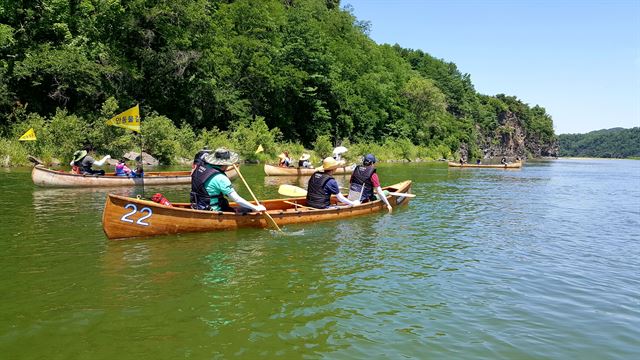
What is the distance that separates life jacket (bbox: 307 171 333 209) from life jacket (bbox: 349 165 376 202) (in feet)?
5.63

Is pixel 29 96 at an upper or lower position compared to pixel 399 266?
upper

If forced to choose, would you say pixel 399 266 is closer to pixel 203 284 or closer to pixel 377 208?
pixel 203 284

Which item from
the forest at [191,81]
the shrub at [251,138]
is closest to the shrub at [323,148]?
the forest at [191,81]

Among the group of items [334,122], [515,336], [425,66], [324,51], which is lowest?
[515,336]

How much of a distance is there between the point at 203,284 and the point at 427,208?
11.7 meters

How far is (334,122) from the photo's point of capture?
61594 millimetres

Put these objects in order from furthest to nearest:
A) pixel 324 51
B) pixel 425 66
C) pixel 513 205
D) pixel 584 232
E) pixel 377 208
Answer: pixel 425 66 → pixel 324 51 → pixel 513 205 → pixel 377 208 → pixel 584 232

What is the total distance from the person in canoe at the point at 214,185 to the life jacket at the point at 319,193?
2523 millimetres

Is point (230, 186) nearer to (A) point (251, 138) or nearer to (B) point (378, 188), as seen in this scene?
(B) point (378, 188)

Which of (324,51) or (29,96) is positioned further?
(324,51)

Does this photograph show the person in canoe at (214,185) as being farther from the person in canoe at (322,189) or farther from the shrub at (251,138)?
the shrub at (251,138)

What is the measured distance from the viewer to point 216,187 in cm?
1133

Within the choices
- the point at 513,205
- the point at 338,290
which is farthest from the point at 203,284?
the point at 513,205

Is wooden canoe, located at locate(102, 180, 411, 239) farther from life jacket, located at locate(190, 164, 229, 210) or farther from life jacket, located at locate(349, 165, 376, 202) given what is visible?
life jacket, located at locate(349, 165, 376, 202)
